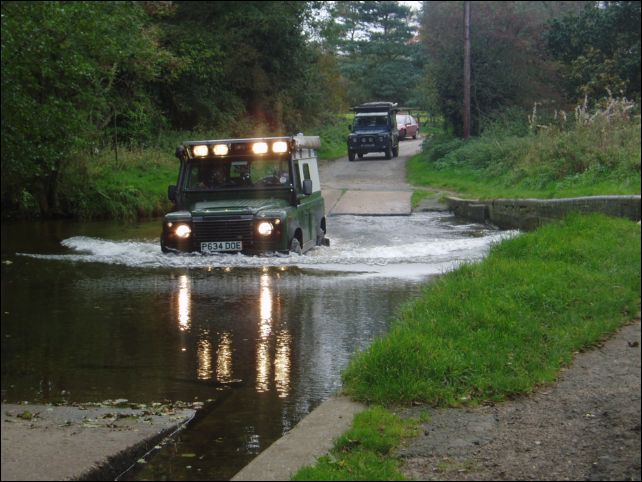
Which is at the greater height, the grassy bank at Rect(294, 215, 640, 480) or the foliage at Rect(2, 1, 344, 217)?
the foliage at Rect(2, 1, 344, 217)

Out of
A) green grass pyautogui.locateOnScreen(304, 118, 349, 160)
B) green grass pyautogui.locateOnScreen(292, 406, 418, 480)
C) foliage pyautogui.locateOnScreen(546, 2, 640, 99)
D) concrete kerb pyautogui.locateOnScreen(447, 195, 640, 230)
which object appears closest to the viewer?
green grass pyautogui.locateOnScreen(292, 406, 418, 480)

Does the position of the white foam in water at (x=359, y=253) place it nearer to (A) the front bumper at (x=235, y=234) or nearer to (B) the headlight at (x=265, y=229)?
(A) the front bumper at (x=235, y=234)

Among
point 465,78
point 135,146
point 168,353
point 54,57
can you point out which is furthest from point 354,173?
point 168,353

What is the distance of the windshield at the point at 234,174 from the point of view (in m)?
14.1

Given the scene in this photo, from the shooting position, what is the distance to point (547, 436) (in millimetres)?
5387

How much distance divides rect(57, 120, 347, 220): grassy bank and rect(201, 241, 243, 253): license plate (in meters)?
10.6

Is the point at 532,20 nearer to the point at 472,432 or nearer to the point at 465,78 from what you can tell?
the point at 465,78

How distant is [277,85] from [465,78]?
8.30 meters

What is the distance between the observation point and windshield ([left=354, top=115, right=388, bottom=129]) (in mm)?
42406

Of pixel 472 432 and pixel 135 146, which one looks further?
pixel 135 146

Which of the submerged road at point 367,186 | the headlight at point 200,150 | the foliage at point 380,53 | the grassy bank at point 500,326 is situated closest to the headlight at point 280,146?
the headlight at point 200,150

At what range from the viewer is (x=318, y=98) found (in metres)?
40.9

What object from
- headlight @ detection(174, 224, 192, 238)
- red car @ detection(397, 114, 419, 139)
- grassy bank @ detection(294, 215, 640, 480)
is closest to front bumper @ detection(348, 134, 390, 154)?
red car @ detection(397, 114, 419, 139)

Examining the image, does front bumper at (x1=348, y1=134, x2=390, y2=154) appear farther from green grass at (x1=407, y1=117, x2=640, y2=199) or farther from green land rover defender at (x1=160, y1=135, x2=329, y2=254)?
green land rover defender at (x1=160, y1=135, x2=329, y2=254)
